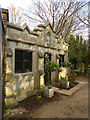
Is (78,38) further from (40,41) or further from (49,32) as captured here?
(40,41)

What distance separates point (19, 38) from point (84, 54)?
1226 centimetres

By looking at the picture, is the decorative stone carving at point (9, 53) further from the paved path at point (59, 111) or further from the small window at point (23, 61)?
the paved path at point (59, 111)

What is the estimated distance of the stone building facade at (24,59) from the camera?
13.3ft

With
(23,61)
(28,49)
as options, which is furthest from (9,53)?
(28,49)

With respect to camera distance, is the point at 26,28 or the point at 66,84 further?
the point at 66,84

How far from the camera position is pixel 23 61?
16.5ft

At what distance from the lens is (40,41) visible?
19.9 ft

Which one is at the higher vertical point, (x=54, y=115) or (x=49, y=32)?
(x=49, y=32)

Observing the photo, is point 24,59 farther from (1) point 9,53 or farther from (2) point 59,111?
(2) point 59,111

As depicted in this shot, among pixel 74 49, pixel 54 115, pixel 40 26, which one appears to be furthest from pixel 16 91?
pixel 74 49

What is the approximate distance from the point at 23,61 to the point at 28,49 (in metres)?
0.92

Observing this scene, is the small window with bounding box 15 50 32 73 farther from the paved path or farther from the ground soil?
the paved path

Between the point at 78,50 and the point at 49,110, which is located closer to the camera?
the point at 49,110

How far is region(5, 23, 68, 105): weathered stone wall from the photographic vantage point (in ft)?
13.3
